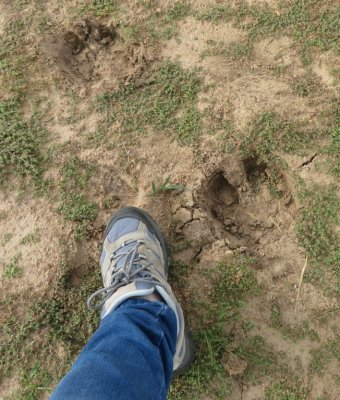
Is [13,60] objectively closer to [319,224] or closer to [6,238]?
[6,238]

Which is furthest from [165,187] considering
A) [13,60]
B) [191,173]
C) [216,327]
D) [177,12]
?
[13,60]

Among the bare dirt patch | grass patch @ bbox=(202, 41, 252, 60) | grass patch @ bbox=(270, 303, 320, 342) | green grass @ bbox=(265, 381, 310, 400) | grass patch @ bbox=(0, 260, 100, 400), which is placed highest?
the bare dirt patch

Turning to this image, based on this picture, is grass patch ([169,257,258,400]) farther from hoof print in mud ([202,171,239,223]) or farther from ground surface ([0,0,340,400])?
hoof print in mud ([202,171,239,223])

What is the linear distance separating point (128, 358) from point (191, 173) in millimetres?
1286

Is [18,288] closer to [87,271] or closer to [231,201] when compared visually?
[87,271]

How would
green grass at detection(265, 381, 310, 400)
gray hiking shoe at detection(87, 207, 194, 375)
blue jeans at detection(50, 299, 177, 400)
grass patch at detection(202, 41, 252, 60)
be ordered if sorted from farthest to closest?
grass patch at detection(202, 41, 252, 60) < green grass at detection(265, 381, 310, 400) < gray hiking shoe at detection(87, 207, 194, 375) < blue jeans at detection(50, 299, 177, 400)

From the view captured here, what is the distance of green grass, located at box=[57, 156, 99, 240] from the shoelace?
0.35 meters

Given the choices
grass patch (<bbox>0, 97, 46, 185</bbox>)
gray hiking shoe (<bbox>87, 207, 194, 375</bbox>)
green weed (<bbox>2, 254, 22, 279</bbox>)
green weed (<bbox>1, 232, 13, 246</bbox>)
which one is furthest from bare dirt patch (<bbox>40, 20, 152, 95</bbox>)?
green weed (<bbox>2, 254, 22, 279</bbox>)

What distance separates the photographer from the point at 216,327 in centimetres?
231

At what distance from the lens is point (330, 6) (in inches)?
110

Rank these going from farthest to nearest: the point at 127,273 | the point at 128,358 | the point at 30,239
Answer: the point at 30,239, the point at 127,273, the point at 128,358

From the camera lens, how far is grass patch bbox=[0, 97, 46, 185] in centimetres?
265

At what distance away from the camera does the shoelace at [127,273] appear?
2.15m

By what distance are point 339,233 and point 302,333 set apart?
62 centimetres
